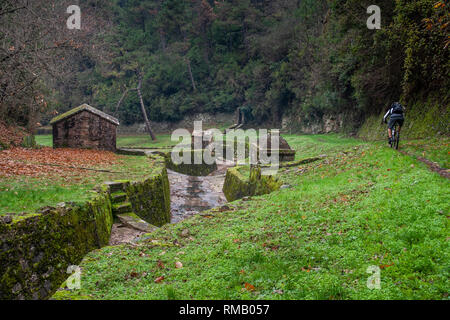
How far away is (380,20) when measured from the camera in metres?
16.9

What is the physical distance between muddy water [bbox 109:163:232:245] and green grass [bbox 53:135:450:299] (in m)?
2.08

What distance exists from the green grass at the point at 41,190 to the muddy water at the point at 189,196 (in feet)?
5.07

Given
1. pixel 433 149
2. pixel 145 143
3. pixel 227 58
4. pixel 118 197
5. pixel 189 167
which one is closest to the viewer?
pixel 433 149

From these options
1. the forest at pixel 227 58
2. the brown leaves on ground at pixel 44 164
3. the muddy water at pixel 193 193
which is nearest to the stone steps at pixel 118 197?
the brown leaves on ground at pixel 44 164

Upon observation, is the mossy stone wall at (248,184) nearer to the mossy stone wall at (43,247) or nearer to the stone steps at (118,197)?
the stone steps at (118,197)

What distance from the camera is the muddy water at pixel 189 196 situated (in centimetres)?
876

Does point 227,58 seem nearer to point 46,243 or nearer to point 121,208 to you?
point 121,208

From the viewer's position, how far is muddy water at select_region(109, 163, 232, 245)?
8763mm

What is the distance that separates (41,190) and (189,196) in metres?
9.56

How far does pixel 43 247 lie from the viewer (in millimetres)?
5523

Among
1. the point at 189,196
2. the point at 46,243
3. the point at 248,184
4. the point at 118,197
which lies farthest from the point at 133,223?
the point at 189,196

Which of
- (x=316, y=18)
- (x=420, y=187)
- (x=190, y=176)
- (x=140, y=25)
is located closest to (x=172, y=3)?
(x=140, y=25)
